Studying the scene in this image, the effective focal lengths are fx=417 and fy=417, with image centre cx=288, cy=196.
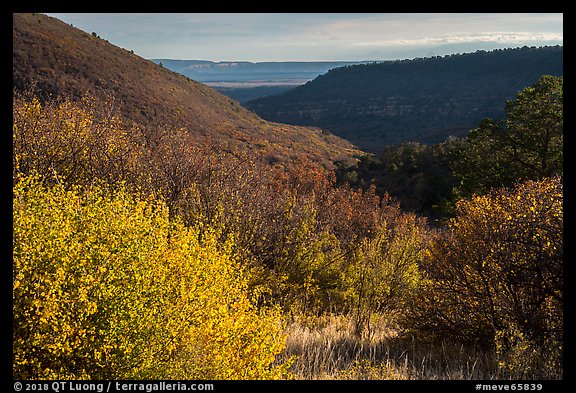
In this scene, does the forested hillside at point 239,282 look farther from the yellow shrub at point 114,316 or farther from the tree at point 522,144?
the tree at point 522,144

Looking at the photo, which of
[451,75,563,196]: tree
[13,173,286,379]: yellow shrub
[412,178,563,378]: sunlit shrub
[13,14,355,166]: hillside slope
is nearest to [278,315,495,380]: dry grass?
[412,178,563,378]: sunlit shrub

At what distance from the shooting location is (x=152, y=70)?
75.0 metres

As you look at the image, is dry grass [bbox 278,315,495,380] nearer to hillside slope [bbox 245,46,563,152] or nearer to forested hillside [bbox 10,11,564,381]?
forested hillside [bbox 10,11,564,381]

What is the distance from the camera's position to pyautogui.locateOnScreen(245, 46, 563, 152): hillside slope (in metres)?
112

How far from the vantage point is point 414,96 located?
458ft

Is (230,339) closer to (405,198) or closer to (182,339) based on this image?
(182,339)

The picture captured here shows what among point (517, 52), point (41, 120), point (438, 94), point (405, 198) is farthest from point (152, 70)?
point (517, 52)

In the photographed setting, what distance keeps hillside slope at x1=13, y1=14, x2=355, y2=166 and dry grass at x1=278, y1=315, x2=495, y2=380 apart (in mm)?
39533

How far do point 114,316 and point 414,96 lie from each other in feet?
479

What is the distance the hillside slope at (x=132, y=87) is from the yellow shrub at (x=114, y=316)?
42232 mm

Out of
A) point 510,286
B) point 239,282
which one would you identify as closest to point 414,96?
point 510,286

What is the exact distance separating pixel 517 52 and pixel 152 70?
116 m

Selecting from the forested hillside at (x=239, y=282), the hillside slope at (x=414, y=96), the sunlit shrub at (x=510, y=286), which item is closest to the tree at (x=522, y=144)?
the forested hillside at (x=239, y=282)

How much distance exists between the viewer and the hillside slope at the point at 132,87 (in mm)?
50938
